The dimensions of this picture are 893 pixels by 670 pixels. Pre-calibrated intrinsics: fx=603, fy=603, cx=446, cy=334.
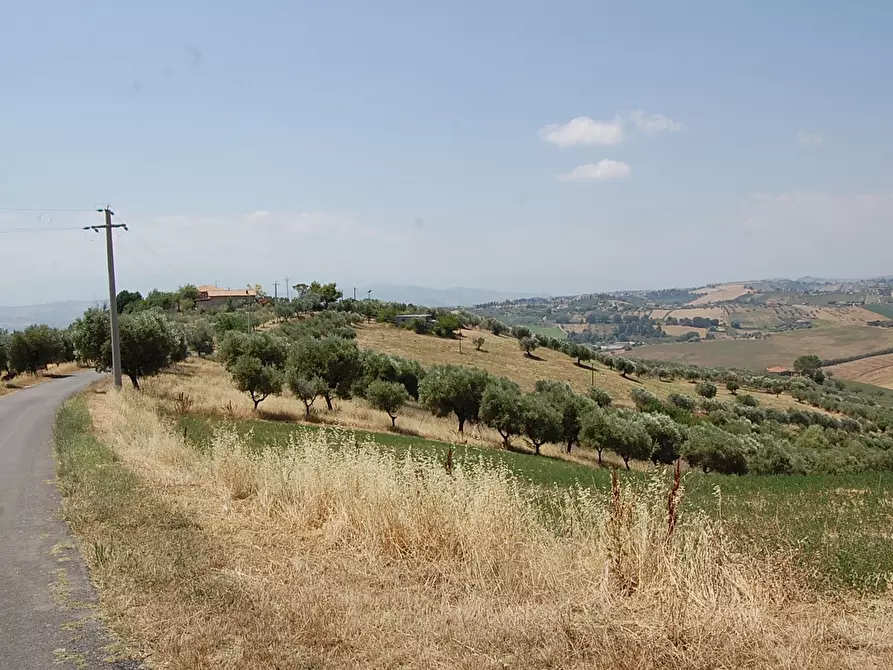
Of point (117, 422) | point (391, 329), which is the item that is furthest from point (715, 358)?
point (117, 422)

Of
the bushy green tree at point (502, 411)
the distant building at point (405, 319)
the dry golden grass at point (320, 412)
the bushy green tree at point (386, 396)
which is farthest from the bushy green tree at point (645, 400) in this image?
the distant building at point (405, 319)

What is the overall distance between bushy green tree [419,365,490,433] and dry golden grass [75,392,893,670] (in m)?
32.7

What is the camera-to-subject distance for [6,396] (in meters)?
30.4

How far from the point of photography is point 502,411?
38.8m

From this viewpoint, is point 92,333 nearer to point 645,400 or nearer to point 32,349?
point 32,349

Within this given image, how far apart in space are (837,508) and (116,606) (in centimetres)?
1404

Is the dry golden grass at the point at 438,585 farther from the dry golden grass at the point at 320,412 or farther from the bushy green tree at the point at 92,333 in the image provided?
the bushy green tree at the point at 92,333

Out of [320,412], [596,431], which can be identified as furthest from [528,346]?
[320,412]

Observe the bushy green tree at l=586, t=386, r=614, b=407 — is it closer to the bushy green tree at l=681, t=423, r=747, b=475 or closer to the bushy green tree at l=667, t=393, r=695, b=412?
the bushy green tree at l=667, t=393, r=695, b=412

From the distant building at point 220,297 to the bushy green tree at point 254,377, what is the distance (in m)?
84.4

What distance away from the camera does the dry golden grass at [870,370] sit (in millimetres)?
109750

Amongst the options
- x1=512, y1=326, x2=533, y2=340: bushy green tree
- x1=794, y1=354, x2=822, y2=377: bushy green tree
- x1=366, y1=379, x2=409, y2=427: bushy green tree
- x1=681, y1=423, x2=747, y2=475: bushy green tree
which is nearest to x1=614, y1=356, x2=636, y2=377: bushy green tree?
x1=512, y1=326, x2=533, y2=340: bushy green tree

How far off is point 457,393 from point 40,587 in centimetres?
3542

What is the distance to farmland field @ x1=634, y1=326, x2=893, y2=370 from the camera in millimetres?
144375
